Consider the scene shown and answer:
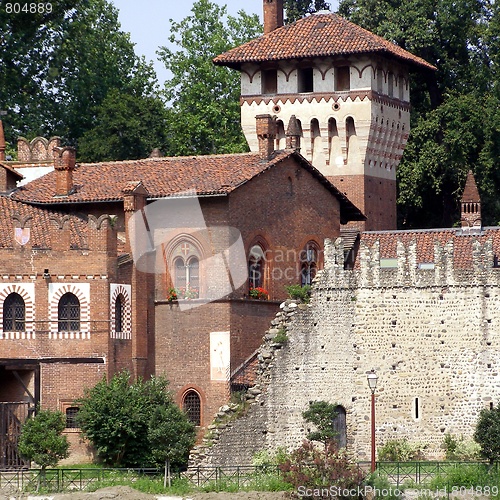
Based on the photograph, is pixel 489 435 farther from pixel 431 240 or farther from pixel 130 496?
pixel 431 240

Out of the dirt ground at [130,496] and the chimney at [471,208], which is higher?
the chimney at [471,208]

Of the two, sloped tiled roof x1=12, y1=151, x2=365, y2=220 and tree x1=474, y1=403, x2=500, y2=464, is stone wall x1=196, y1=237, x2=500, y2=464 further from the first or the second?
sloped tiled roof x1=12, y1=151, x2=365, y2=220

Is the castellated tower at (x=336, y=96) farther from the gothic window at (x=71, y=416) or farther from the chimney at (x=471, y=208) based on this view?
the gothic window at (x=71, y=416)

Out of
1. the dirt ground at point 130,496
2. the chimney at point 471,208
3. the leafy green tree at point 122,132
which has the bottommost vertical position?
the dirt ground at point 130,496

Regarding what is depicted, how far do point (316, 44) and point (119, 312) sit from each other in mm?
18740

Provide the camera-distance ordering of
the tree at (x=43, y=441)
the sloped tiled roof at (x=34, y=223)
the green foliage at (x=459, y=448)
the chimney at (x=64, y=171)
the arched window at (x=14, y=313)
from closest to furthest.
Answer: the tree at (x=43, y=441) → the green foliage at (x=459, y=448) → the arched window at (x=14, y=313) → the sloped tiled roof at (x=34, y=223) → the chimney at (x=64, y=171)

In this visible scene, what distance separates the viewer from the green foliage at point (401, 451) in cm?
5672

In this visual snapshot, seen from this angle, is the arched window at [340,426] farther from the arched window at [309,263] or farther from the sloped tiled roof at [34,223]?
the sloped tiled roof at [34,223]

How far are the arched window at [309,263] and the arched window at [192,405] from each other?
6281 mm

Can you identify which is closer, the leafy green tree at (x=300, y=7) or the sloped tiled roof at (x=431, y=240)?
the sloped tiled roof at (x=431, y=240)

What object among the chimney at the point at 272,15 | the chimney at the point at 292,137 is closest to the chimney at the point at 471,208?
the chimney at the point at 292,137

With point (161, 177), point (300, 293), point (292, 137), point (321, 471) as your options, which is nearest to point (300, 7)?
point (292, 137)

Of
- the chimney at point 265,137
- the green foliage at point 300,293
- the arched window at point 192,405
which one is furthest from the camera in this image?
the chimney at point 265,137

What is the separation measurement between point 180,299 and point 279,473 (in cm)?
859
